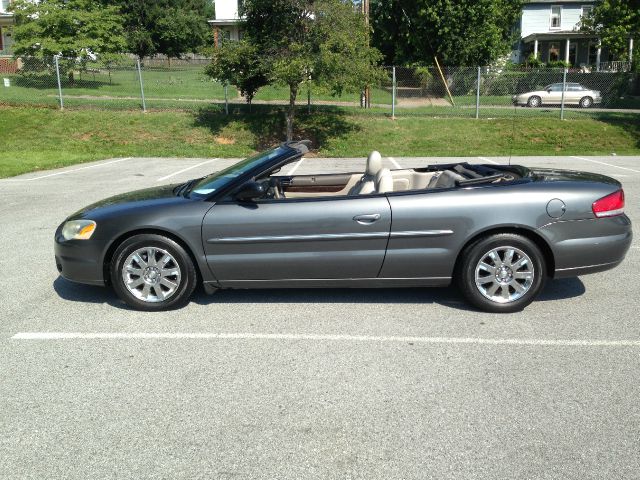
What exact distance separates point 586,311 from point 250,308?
9.32ft

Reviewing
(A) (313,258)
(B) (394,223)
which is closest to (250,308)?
(A) (313,258)

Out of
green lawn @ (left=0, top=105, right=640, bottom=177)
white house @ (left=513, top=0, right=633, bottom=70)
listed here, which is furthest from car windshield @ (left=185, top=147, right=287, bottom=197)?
white house @ (left=513, top=0, right=633, bottom=70)

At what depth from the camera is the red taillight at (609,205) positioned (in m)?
4.91

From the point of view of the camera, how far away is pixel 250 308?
16.9 feet

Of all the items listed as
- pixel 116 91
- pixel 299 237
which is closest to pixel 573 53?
pixel 116 91

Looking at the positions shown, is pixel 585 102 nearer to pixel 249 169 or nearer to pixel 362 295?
pixel 362 295

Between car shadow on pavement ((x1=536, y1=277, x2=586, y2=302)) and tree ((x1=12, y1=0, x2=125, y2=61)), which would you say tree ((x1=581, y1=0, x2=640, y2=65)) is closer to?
tree ((x1=12, y1=0, x2=125, y2=61))

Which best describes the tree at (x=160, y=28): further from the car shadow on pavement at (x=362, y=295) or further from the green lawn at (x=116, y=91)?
the car shadow on pavement at (x=362, y=295)

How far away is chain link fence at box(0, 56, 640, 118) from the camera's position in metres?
25.5

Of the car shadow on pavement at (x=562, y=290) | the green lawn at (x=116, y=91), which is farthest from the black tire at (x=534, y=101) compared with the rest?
the car shadow on pavement at (x=562, y=290)

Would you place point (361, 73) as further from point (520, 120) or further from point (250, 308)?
point (250, 308)

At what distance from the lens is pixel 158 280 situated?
500 cm

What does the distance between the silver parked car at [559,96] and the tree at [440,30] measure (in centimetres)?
719

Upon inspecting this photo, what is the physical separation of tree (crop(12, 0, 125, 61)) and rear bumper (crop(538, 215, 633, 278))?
96.0 feet
